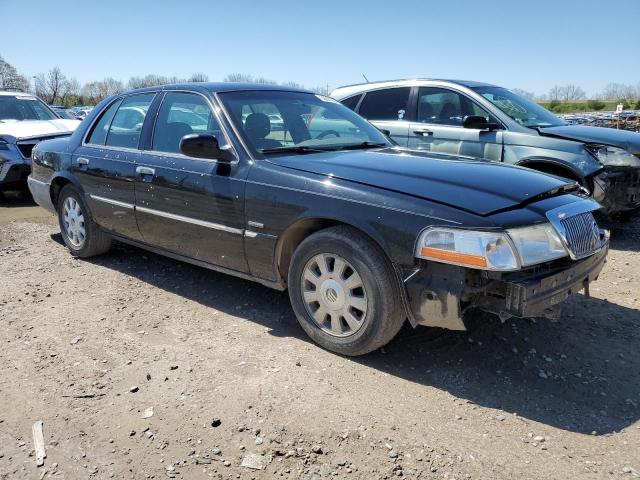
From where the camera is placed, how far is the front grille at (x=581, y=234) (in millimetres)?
3176

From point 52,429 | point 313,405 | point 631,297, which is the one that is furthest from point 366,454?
point 631,297

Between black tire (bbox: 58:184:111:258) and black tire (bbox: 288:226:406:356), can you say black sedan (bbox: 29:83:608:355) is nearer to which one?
black tire (bbox: 288:226:406:356)

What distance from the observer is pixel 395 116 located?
7207 mm

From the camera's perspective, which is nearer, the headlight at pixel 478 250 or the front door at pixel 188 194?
the headlight at pixel 478 250

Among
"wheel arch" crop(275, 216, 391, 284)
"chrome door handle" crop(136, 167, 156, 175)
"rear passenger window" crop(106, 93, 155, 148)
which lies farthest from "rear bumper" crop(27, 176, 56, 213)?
"wheel arch" crop(275, 216, 391, 284)

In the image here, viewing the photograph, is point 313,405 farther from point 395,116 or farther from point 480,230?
point 395,116

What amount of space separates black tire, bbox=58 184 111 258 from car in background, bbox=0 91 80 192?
3585 mm

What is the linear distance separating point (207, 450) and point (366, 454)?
75 cm

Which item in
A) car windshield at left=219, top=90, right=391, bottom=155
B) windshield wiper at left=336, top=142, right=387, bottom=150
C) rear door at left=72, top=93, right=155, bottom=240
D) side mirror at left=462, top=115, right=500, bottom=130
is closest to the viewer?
car windshield at left=219, top=90, right=391, bottom=155

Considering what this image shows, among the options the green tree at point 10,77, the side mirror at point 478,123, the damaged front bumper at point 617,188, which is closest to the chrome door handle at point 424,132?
the side mirror at point 478,123

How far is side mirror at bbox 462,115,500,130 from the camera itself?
627 centimetres

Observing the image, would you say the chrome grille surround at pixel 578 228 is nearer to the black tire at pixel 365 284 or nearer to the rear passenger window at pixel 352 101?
the black tire at pixel 365 284

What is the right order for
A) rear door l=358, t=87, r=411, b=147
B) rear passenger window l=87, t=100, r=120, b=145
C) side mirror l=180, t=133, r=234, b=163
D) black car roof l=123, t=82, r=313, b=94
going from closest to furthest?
side mirror l=180, t=133, r=234, b=163
black car roof l=123, t=82, r=313, b=94
rear passenger window l=87, t=100, r=120, b=145
rear door l=358, t=87, r=411, b=147

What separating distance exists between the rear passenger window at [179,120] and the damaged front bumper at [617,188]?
411cm
